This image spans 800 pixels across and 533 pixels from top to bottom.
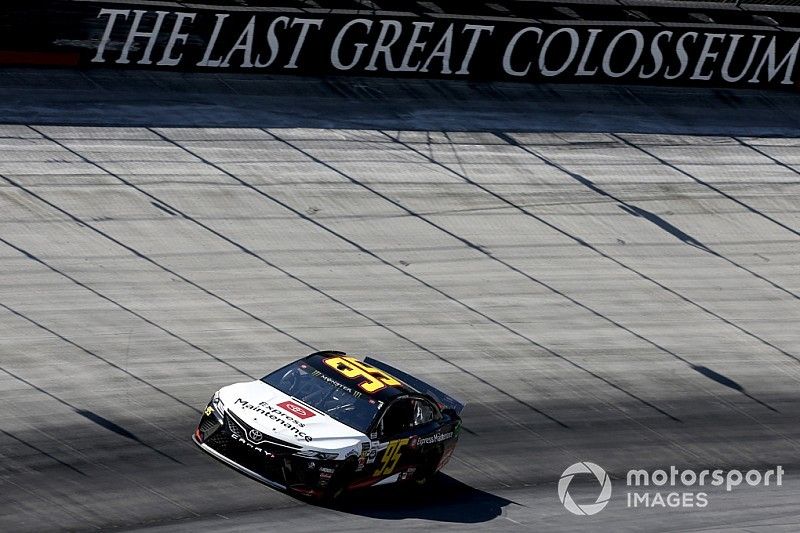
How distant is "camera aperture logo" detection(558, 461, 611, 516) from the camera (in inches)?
590

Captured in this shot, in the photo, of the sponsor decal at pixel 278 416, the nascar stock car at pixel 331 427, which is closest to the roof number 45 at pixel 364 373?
the nascar stock car at pixel 331 427

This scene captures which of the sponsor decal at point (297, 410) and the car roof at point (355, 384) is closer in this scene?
the sponsor decal at point (297, 410)

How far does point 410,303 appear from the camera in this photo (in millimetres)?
20344

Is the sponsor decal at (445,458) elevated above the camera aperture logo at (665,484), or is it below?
below

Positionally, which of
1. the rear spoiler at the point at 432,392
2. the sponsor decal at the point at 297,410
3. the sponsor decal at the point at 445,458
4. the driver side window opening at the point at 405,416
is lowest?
the sponsor decal at the point at 445,458

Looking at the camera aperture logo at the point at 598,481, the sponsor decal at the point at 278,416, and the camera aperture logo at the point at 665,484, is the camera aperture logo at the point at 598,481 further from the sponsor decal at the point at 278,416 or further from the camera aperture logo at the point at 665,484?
the sponsor decal at the point at 278,416

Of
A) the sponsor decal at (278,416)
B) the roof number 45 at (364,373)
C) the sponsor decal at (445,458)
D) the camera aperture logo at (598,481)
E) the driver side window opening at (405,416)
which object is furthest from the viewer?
the camera aperture logo at (598,481)

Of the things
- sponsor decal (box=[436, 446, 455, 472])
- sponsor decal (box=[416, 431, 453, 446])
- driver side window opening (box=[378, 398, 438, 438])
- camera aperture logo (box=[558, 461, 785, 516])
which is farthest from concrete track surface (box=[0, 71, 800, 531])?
driver side window opening (box=[378, 398, 438, 438])

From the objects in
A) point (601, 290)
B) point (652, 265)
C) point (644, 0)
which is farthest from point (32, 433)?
point (644, 0)

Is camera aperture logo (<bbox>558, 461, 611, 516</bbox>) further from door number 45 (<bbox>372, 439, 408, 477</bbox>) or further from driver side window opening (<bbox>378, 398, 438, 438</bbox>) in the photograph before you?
door number 45 (<bbox>372, 439, 408, 477</bbox>)

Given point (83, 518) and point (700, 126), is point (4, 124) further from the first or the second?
point (700, 126)

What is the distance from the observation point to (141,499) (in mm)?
13359

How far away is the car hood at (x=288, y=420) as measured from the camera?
13336 mm

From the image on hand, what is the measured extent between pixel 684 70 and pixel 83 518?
2167 cm
